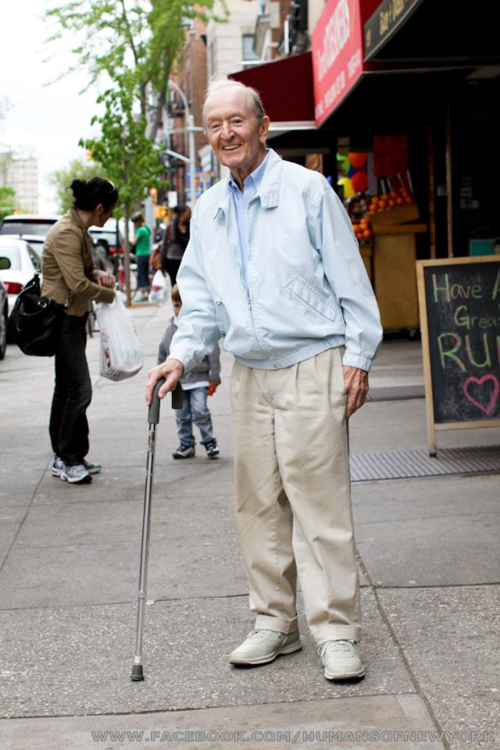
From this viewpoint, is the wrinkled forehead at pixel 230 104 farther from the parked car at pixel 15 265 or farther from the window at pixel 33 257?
the window at pixel 33 257

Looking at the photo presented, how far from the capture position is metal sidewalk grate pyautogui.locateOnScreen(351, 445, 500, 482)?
23.0 ft

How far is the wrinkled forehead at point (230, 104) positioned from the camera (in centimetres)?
393

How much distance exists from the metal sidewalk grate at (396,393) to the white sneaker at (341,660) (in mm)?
5954

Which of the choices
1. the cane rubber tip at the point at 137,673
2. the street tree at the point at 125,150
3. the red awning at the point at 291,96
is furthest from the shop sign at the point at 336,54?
the street tree at the point at 125,150

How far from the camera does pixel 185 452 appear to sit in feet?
26.1

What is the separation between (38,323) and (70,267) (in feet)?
1.34

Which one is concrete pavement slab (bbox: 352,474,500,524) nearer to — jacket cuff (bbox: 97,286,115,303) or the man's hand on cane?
jacket cuff (bbox: 97,286,115,303)

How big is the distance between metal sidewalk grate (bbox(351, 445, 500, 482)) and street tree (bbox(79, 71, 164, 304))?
17.5 metres

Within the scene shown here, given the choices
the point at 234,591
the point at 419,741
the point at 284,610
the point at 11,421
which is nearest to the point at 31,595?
the point at 234,591

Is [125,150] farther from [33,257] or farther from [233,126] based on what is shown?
[233,126]

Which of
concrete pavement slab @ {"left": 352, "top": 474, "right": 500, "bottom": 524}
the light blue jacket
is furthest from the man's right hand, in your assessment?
concrete pavement slab @ {"left": 352, "top": 474, "right": 500, "bottom": 524}

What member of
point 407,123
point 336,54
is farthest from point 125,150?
point 336,54

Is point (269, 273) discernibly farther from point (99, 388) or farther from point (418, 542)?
point (99, 388)

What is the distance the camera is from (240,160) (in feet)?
13.0
